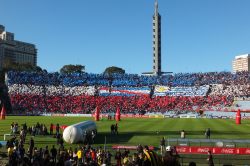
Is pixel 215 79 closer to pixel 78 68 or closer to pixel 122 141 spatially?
pixel 122 141

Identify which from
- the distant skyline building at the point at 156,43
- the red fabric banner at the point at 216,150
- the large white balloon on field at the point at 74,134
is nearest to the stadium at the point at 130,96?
the distant skyline building at the point at 156,43

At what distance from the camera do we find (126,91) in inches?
3600

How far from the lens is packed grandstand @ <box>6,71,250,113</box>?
7669cm

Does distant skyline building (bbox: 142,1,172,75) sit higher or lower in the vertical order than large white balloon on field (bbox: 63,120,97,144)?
higher

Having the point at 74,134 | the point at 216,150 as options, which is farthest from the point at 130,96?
the point at 216,150

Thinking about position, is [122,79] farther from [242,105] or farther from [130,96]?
[242,105]

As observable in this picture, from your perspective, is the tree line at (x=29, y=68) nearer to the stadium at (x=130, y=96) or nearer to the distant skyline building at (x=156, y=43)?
the stadium at (x=130, y=96)

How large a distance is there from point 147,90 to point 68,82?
105 feet

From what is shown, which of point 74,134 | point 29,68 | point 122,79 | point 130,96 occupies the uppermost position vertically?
point 29,68

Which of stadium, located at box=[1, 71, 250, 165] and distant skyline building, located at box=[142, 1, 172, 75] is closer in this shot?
stadium, located at box=[1, 71, 250, 165]

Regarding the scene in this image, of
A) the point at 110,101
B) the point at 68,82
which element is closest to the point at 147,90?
the point at 110,101

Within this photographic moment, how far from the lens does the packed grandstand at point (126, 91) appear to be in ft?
252

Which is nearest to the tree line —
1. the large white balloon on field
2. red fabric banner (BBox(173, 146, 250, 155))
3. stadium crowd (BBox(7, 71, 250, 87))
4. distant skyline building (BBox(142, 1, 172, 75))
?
stadium crowd (BBox(7, 71, 250, 87))

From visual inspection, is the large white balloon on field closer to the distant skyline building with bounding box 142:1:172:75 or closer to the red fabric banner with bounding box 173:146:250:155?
the red fabric banner with bounding box 173:146:250:155
